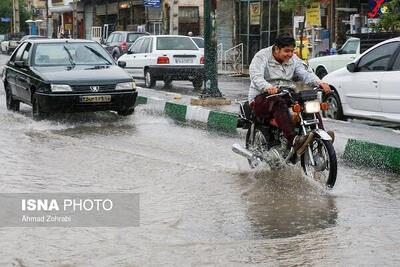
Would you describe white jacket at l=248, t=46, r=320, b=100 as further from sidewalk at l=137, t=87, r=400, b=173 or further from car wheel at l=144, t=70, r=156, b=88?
car wheel at l=144, t=70, r=156, b=88

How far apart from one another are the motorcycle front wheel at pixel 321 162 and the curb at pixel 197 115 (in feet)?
14.1

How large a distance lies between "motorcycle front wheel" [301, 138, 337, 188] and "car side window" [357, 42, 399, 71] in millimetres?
4260

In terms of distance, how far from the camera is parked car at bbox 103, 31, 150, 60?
2850 centimetres

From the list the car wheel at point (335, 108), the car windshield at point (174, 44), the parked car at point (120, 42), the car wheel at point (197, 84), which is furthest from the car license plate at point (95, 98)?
the parked car at point (120, 42)

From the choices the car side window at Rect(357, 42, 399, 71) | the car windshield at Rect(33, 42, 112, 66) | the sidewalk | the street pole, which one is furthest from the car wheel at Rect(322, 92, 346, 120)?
the car windshield at Rect(33, 42, 112, 66)

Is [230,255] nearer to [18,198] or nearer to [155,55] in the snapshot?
[18,198]

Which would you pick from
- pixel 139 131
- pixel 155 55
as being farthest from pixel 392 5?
pixel 139 131

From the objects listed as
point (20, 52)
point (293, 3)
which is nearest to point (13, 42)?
point (293, 3)

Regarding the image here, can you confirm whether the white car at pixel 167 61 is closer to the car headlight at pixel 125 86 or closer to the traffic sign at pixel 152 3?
the car headlight at pixel 125 86

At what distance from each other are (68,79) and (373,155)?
550cm

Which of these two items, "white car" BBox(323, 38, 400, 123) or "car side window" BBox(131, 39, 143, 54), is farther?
"car side window" BBox(131, 39, 143, 54)

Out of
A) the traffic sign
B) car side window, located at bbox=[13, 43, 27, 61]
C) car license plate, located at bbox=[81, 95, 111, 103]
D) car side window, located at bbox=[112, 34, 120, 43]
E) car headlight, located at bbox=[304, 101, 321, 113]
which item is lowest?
car license plate, located at bbox=[81, 95, 111, 103]

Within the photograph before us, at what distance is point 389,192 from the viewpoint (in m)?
6.75

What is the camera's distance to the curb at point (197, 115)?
37.8 feet
